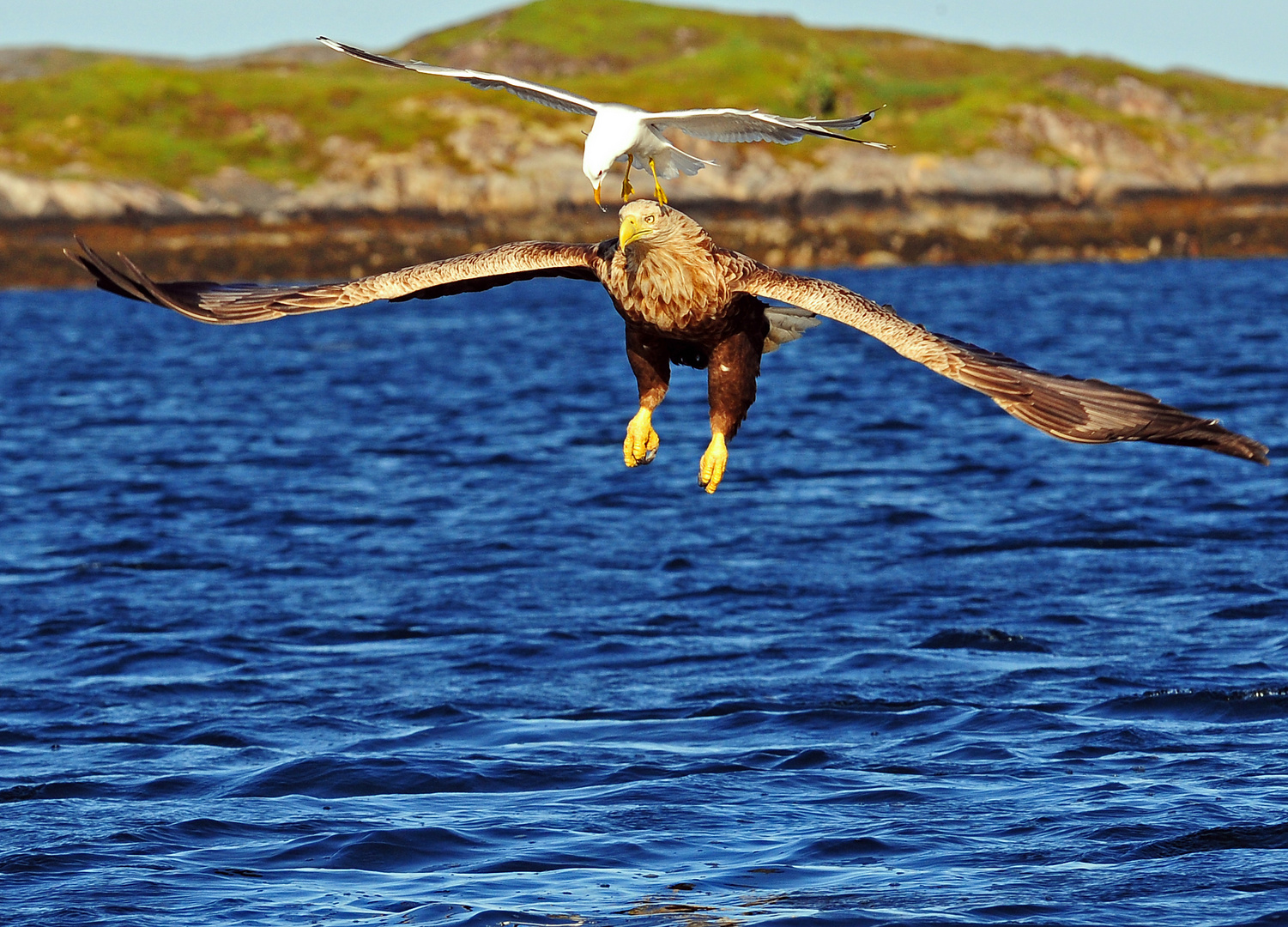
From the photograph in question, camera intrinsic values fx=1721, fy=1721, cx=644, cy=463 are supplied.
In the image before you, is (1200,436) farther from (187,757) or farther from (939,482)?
(939,482)

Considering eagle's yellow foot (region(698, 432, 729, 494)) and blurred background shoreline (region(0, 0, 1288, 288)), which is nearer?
eagle's yellow foot (region(698, 432, 729, 494))

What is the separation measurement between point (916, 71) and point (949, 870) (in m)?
177

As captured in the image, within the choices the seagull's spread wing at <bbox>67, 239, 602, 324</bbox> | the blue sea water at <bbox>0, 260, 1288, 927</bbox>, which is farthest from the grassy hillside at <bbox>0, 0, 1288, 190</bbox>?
the seagull's spread wing at <bbox>67, 239, 602, 324</bbox>

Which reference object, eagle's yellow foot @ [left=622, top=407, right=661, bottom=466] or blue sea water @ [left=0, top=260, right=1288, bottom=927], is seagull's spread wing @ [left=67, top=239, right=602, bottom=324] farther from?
blue sea water @ [left=0, top=260, right=1288, bottom=927]

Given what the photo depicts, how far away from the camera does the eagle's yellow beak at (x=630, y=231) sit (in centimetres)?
852

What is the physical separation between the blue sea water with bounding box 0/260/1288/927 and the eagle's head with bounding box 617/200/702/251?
172 inches

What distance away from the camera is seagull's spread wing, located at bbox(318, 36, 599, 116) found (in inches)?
354

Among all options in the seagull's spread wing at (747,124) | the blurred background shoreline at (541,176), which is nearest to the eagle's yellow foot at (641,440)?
the seagull's spread wing at (747,124)

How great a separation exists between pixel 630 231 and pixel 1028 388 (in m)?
2.28

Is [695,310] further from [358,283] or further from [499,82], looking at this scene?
[358,283]

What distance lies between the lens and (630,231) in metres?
8.61

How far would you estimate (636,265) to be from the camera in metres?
9.12

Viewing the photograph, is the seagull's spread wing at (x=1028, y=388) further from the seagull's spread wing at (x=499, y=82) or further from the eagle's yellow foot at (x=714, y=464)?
the seagull's spread wing at (x=499, y=82)

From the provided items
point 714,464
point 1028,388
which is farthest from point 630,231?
point 1028,388
